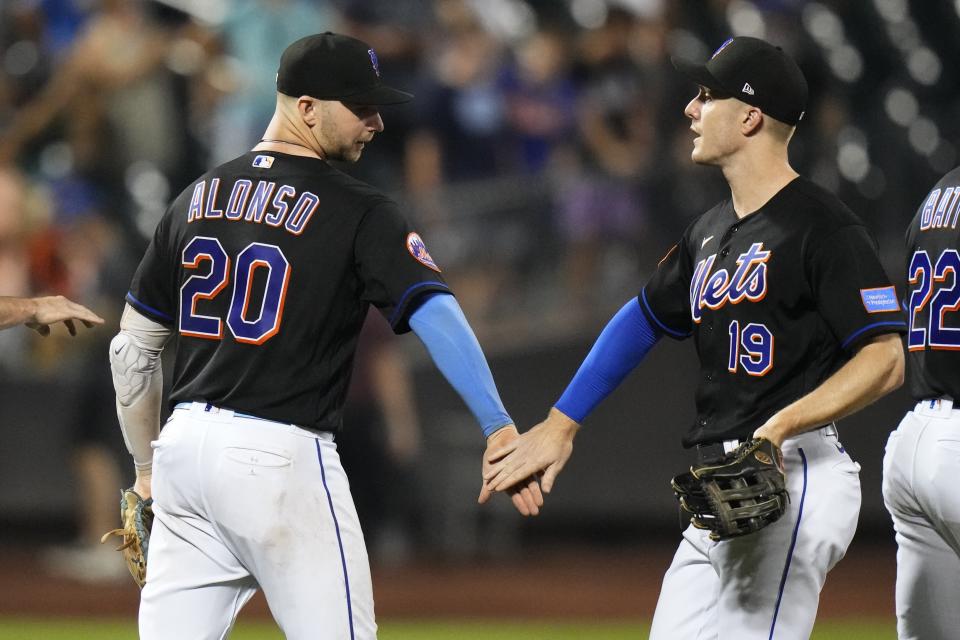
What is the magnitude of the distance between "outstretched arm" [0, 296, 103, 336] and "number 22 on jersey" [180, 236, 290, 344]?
0.50 meters

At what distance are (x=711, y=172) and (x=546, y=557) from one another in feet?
10.4

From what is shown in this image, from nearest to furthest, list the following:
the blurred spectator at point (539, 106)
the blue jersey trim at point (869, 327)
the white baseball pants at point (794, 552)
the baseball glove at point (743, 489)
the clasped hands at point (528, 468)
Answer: the baseball glove at point (743, 489), the blue jersey trim at point (869, 327), the white baseball pants at point (794, 552), the clasped hands at point (528, 468), the blurred spectator at point (539, 106)

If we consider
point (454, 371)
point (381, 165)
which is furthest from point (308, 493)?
point (381, 165)

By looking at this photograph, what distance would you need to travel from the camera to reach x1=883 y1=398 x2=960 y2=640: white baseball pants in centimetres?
386

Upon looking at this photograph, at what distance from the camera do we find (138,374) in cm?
378

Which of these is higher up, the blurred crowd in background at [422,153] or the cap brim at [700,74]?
the cap brim at [700,74]

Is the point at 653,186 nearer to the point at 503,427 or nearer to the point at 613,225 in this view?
the point at 613,225

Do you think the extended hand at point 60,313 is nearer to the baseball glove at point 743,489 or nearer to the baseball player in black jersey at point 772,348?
the baseball player in black jersey at point 772,348

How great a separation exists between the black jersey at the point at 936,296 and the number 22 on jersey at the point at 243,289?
205cm

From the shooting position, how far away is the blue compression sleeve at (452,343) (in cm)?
346

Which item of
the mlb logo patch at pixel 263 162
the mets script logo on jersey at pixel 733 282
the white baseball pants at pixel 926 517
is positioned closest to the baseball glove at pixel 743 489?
the mets script logo on jersey at pixel 733 282

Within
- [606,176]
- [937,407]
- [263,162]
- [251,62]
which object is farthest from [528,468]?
[251,62]

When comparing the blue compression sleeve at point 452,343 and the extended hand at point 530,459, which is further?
the extended hand at point 530,459

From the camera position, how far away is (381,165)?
30.3 ft
